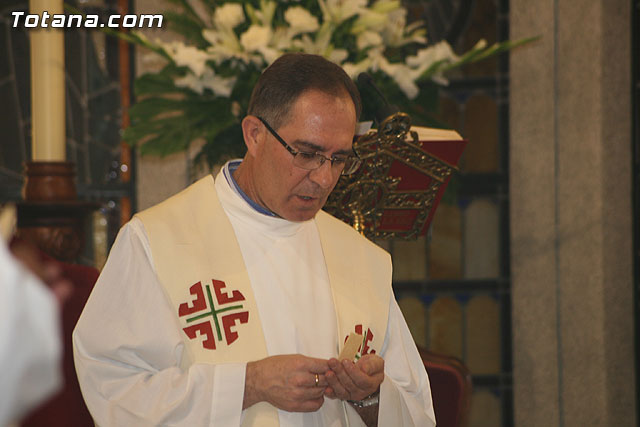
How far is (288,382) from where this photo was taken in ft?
7.09

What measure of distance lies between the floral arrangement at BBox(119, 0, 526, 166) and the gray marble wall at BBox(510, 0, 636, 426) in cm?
176

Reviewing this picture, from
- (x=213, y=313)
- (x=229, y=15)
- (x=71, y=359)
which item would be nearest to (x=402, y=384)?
(x=213, y=313)

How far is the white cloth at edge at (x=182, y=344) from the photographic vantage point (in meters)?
2.19

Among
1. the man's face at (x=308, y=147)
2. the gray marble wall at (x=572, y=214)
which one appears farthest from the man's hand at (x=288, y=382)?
the gray marble wall at (x=572, y=214)

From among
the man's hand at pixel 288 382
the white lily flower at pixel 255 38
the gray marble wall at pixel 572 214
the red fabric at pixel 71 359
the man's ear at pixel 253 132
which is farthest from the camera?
the gray marble wall at pixel 572 214

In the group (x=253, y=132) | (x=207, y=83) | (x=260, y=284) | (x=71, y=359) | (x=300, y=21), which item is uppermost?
(x=300, y=21)

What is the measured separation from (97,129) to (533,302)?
3.09 meters

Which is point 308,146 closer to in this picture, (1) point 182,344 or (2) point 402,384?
(1) point 182,344

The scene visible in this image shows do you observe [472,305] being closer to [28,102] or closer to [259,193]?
[259,193]

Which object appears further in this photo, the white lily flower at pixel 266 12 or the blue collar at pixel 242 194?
the white lily flower at pixel 266 12

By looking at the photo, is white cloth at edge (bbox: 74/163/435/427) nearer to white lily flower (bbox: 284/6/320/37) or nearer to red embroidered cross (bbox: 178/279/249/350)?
red embroidered cross (bbox: 178/279/249/350)

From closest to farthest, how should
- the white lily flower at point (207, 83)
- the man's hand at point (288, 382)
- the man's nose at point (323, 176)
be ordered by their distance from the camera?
1. the man's hand at point (288, 382)
2. the man's nose at point (323, 176)
3. the white lily flower at point (207, 83)

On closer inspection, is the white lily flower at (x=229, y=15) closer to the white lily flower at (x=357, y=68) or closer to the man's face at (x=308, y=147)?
the white lily flower at (x=357, y=68)

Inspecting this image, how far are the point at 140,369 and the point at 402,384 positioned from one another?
0.93m
